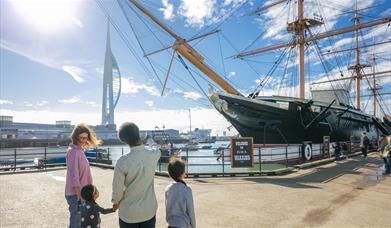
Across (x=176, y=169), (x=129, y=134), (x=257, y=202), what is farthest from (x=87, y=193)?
(x=257, y=202)

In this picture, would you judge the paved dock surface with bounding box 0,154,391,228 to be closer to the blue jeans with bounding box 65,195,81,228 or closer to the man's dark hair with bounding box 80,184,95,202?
the blue jeans with bounding box 65,195,81,228

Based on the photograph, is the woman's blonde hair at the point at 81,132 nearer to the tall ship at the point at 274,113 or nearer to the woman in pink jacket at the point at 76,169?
the woman in pink jacket at the point at 76,169

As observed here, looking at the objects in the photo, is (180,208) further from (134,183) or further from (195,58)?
(195,58)

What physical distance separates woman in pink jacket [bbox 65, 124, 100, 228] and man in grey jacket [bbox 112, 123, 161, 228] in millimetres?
921

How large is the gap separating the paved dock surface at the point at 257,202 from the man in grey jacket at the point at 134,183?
2742mm

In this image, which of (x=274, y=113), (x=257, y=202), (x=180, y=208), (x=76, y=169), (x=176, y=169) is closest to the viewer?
(x=180, y=208)

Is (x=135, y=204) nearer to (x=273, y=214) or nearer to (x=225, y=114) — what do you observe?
(x=273, y=214)

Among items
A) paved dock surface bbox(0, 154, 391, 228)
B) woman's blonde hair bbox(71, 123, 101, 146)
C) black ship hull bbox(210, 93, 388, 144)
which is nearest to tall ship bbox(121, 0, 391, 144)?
black ship hull bbox(210, 93, 388, 144)

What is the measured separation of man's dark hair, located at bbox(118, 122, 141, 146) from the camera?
312 cm

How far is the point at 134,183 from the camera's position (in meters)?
3.05

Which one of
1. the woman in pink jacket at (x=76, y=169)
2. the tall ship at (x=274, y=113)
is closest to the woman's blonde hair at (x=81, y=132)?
the woman in pink jacket at (x=76, y=169)

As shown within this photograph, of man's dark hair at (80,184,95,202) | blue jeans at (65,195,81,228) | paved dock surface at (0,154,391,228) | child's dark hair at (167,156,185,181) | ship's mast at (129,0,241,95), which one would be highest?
ship's mast at (129,0,241,95)

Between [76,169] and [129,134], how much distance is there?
105cm

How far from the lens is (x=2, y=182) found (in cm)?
1107
